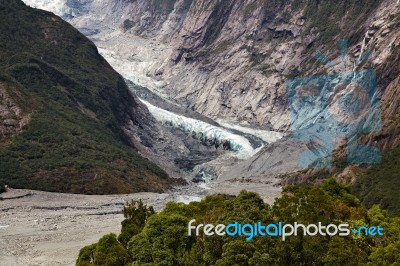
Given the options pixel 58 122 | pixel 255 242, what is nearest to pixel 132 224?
pixel 255 242

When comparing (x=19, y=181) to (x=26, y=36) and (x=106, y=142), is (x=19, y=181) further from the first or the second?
(x=26, y=36)

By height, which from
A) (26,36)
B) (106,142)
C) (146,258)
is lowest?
(146,258)

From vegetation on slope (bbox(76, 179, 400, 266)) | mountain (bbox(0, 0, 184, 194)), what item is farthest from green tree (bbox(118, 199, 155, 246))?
mountain (bbox(0, 0, 184, 194))

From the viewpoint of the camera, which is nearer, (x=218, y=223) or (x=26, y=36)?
(x=218, y=223)

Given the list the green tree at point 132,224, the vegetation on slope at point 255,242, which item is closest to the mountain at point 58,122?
the green tree at point 132,224

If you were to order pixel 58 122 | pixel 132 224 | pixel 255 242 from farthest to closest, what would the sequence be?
pixel 58 122 < pixel 132 224 < pixel 255 242

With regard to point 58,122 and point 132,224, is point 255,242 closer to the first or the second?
point 132,224

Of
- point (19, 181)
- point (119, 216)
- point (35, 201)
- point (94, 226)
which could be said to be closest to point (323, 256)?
point (94, 226)
